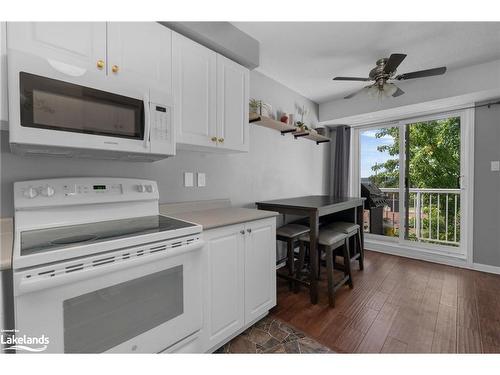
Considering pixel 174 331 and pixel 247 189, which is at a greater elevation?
pixel 247 189

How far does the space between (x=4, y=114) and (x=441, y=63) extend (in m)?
3.71

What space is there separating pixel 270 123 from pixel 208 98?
101 cm

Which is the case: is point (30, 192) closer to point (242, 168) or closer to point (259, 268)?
point (259, 268)

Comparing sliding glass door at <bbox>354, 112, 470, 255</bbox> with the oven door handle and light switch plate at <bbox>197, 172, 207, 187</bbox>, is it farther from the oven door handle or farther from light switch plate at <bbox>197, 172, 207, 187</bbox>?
the oven door handle

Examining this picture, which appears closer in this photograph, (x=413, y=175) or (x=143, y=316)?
(x=143, y=316)

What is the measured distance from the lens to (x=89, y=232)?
3.73 ft

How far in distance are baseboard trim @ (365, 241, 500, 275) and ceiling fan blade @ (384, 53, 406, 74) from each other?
2694 millimetres

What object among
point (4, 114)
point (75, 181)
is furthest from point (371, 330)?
point (4, 114)

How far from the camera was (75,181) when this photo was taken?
4.36 feet

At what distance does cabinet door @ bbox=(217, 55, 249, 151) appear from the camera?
1818 mm

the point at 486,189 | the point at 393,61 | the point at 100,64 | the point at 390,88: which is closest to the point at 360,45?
the point at 393,61

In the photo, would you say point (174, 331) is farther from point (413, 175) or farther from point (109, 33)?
point (413, 175)
